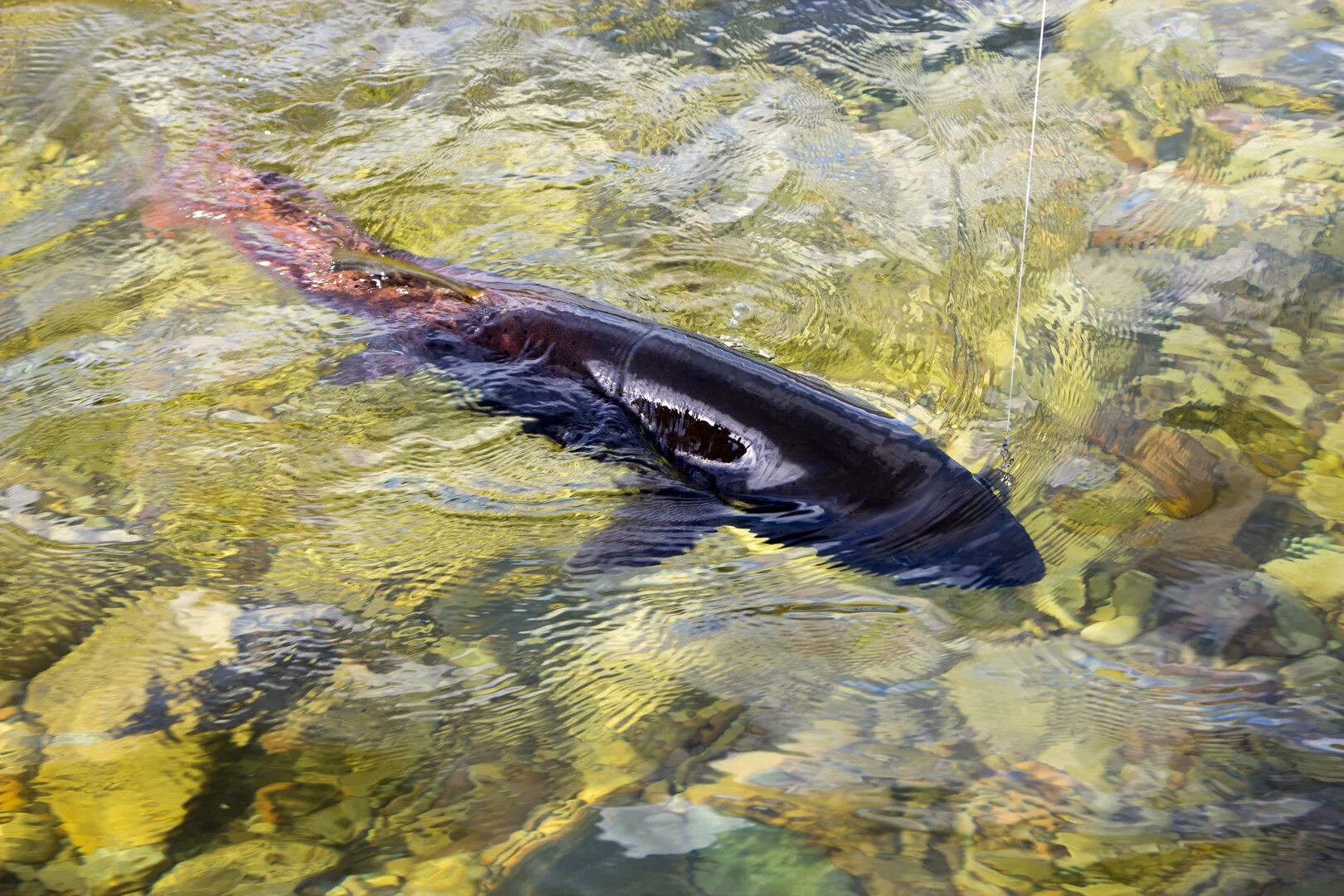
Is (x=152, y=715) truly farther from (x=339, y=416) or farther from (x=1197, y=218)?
(x=1197, y=218)

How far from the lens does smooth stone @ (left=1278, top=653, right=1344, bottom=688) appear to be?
2.75 meters

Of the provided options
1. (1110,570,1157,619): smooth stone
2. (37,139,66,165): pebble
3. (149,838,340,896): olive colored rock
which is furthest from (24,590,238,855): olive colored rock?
(37,139,66,165): pebble

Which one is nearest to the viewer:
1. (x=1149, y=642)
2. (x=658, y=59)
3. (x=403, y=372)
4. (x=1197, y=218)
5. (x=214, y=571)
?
(x=1149, y=642)

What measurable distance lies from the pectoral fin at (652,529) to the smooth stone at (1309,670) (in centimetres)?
177

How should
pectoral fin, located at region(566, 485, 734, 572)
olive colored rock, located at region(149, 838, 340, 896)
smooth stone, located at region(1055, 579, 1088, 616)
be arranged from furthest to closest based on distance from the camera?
pectoral fin, located at region(566, 485, 734, 572)
smooth stone, located at region(1055, 579, 1088, 616)
olive colored rock, located at region(149, 838, 340, 896)

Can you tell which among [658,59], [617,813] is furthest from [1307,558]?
[658,59]

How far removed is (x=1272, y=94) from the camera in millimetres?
5895

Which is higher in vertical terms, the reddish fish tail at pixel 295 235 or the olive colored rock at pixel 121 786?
the reddish fish tail at pixel 295 235

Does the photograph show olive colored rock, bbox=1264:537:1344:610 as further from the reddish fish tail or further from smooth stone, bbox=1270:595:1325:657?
the reddish fish tail

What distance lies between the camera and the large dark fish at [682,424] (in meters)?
3.41

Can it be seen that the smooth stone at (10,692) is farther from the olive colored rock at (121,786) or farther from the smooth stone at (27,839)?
the smooth stone at (27,839)

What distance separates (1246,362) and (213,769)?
13.2 ft

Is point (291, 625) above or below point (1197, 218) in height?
below

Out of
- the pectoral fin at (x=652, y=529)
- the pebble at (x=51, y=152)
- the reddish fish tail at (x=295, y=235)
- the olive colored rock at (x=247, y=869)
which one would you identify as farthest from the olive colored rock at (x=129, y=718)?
the pebble at (x=51, y=152)
